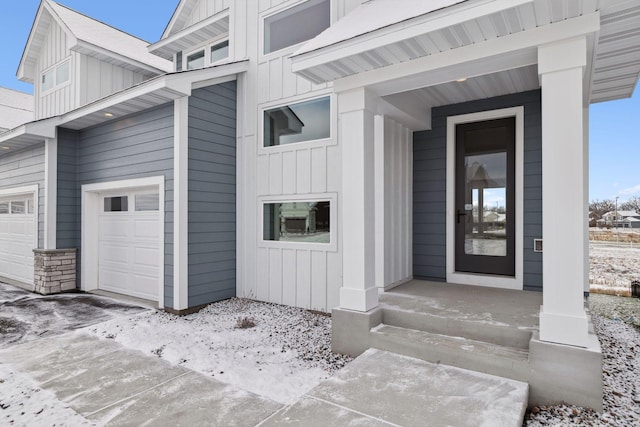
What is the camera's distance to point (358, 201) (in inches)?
137

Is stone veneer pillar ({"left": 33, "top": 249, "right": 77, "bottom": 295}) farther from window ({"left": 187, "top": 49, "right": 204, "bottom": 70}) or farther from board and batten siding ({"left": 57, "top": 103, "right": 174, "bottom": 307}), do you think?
window ({"left": 187, "top": 49, "right": 204, "bottom": 70})

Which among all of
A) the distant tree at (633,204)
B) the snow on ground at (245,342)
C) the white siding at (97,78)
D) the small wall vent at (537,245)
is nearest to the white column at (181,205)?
the snow on ground at (245,342)

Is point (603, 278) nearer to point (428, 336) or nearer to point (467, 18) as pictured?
point (428, 336)

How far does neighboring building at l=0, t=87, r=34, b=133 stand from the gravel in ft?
42.3

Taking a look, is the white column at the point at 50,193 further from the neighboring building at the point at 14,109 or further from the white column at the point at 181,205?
the neighboring building at the point at 14,109

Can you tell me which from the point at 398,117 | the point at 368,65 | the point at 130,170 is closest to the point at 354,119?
the point at 368,65

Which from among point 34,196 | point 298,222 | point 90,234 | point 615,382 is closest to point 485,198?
point 615,382

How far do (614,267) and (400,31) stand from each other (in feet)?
28.8

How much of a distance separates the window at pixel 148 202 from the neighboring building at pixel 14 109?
266 inches

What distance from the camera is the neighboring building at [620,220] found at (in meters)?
17.3

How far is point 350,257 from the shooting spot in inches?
Answer: 138

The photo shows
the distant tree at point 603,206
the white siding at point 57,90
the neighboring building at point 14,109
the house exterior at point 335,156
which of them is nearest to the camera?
the house exterior at point 335,156

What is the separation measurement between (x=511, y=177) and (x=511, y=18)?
8.05 ft

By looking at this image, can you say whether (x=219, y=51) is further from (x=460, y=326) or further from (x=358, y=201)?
(x=460, y=326)
